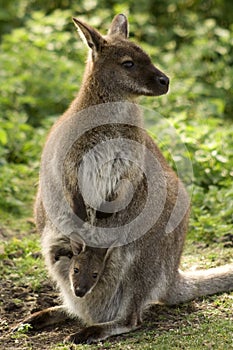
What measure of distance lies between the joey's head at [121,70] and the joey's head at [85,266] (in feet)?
3.60

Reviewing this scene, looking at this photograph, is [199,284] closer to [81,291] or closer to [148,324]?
[148,324]

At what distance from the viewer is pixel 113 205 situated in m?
5.87

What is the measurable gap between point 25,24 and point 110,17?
147cm

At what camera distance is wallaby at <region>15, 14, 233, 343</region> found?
19.0 ft

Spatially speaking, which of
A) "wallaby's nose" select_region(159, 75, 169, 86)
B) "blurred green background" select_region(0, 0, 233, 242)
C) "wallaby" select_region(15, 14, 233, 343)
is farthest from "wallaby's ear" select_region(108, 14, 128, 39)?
"blurred green background" select_region(0, 0, 233, 242)

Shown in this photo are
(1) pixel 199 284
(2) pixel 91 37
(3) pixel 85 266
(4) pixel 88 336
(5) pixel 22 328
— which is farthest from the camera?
(1) pixel 199 284

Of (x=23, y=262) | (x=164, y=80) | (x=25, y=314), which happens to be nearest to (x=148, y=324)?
(x=25, y=314)

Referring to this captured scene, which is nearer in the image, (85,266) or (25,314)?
(85,266)

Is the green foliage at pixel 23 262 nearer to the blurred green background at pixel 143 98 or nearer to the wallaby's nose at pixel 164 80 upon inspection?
the blurred green background at pixel 143 98

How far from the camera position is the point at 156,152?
629 cm

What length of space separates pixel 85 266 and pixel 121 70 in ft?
4.70

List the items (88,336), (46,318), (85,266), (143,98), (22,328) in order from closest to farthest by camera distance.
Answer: (88,336), (85,266), (22,328), (46,318), (143,98)

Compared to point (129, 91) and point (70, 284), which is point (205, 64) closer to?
point (129, 91)

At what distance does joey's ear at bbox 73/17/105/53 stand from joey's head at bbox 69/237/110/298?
1387 mm
